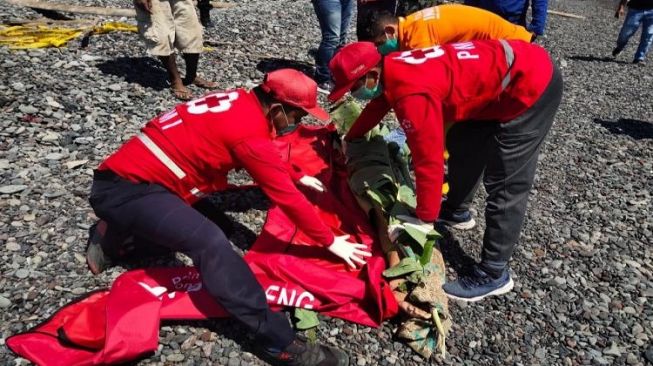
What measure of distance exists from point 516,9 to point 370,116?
2.37 metres

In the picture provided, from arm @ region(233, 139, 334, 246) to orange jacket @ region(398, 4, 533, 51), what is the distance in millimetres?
1689

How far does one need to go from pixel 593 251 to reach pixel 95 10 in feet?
29.7

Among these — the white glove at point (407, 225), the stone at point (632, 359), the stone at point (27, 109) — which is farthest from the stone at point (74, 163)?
the stone at point (632, 359)

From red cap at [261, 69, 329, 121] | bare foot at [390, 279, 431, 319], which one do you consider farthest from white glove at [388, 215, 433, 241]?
red cap at [261, 69, 329, 121]

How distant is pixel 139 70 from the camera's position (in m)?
6.97

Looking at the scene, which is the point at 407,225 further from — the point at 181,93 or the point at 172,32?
the point at 172,32

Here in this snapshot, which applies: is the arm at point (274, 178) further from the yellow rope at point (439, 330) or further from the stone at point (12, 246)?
the stone at point (12, 246)

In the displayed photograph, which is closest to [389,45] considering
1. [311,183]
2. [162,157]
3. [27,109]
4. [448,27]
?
[448,27]

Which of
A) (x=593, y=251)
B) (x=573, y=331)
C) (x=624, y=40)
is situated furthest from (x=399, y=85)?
(x=624, y=40)

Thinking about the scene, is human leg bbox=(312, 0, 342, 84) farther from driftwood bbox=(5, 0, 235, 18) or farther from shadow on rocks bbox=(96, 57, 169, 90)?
driftwood bbox=(5, 0, 235, 18)

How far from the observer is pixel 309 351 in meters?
3.08

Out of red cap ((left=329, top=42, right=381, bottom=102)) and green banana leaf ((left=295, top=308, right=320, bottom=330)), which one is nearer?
red cap ((left=329, top=42, right=381, bottom=102))

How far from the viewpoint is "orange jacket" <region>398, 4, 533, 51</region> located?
3.97m

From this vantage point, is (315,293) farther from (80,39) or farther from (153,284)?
(80,39)
